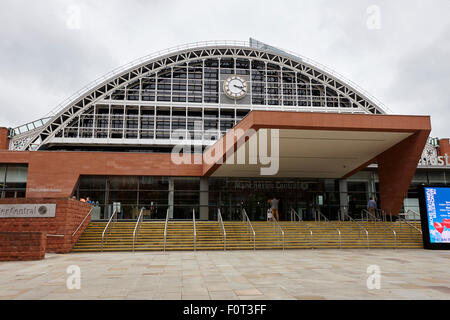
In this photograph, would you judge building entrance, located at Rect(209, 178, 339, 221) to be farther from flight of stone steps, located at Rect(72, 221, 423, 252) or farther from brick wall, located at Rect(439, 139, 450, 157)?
brick wall, located at Rect(439, 139, 450, 157)

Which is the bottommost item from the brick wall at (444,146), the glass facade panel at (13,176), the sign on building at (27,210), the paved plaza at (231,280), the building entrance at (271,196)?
the paved plaza at (231,280)

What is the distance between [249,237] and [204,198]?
7.24 m

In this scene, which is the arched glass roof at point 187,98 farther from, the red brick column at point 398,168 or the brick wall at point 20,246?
the brick wall at point 20,246

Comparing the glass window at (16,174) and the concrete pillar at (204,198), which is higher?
the glass window at (16,174)

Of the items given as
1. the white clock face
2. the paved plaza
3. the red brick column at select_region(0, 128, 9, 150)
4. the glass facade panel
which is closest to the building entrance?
the glass facade panel

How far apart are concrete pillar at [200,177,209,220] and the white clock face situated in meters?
13.1

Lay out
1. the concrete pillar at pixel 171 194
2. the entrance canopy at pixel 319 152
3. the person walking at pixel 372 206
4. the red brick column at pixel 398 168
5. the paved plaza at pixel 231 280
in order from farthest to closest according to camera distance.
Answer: the concrete pillar at pixel 171 194, the person walking at pixel 372 206, the red brick column at pixel 398 168, the entrance canopy at pixel 319 152, the paved plaza at pixel 231 280

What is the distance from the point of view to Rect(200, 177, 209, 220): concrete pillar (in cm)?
2278

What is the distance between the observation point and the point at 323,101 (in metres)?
36.2

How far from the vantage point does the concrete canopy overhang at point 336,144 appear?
14.3 m

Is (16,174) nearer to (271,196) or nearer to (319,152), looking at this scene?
(271,196)

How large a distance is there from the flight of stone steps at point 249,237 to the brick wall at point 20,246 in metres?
3.18

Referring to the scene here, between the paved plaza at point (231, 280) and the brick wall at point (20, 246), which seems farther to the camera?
the brick wall at point (20, 246)

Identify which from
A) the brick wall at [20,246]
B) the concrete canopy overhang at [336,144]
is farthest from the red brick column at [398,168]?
the brick wall at [20,246]
